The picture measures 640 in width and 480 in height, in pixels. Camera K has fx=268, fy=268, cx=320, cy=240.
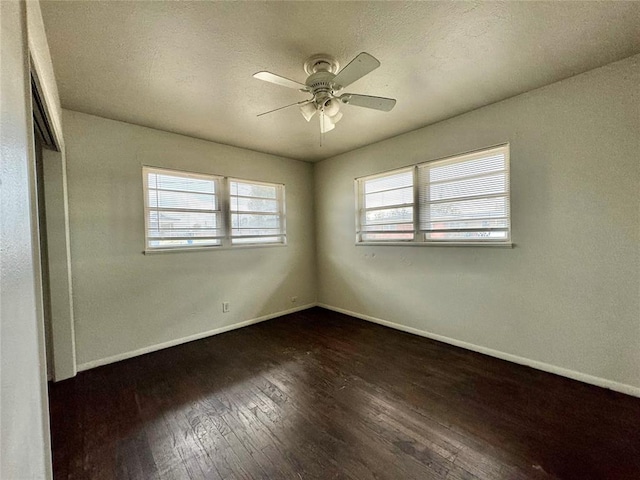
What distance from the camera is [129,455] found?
1.61m

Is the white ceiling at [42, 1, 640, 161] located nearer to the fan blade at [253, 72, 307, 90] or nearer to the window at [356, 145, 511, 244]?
the fan blade at [253, 72, 307, 90]

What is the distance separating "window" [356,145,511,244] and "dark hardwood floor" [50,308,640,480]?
1.34 m

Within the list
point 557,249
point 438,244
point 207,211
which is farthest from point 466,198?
point 207,211

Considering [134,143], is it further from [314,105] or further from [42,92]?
[314,105]

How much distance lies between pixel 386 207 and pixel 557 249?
6.14ft

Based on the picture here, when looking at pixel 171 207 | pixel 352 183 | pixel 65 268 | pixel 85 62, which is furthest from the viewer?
pixel 352 183

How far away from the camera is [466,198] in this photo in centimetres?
294

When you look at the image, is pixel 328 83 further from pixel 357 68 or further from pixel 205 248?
pixel 205 248

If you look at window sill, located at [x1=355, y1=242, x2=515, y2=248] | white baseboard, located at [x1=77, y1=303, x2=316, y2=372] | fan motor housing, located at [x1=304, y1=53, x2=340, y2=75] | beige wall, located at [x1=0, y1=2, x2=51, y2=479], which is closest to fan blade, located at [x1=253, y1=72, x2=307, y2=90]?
fan motor housing, located at [x1=304, y1=53, x2=340, y2=75]

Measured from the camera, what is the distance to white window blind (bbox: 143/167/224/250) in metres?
3.08

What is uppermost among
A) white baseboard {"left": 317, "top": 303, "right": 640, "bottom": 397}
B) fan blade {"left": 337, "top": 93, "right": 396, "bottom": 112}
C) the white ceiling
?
the white ceiling

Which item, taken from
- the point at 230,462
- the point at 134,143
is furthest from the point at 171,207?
the point at 230,462

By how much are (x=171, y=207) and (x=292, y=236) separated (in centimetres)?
182

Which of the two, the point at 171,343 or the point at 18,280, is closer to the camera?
the point at 18,280
